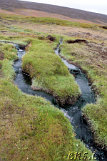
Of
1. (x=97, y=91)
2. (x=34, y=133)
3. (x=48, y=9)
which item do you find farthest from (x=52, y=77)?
(x=48, y=9)

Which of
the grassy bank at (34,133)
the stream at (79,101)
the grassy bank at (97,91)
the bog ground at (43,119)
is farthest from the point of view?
the grassy bank at (97,91)

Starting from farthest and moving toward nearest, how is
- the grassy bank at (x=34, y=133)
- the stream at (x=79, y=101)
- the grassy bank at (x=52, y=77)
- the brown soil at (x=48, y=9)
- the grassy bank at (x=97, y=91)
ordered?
1. the brown soil at (x=48, y=9)
2. the grassy bank at (x=52, y=77)
3. the grassy bank at (x=97, y=91)
4. the stream at (x=79, y=101)
5. the grassy bank at (x=34, y=133)

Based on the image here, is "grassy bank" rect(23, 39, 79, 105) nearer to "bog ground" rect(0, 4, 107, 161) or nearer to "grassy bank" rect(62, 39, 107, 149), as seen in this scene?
"bog ground" rect(0, 4, 107, 161)

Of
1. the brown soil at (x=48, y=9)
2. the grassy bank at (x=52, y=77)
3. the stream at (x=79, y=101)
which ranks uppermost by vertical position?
the brown soil at (x=48, y=9)

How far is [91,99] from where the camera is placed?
20391mm

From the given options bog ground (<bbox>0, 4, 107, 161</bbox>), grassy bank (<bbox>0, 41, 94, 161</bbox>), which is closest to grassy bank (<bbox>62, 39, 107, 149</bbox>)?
bog ground (<bbox>0, 4, 107, 161</bbox>)

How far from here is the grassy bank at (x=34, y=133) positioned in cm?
1062

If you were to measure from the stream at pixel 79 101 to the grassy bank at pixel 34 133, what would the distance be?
121 centimetres

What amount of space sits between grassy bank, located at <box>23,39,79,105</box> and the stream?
1000 millimetres

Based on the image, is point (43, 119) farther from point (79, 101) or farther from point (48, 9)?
point (48, 9)

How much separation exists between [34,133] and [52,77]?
40.6ft

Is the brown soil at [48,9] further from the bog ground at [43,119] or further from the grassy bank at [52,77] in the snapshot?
the bog ground at [43,119]

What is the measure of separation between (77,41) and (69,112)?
41339 millimetres

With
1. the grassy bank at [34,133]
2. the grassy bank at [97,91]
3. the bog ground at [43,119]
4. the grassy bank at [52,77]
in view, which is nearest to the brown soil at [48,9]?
the grassy bank at [97,91]
